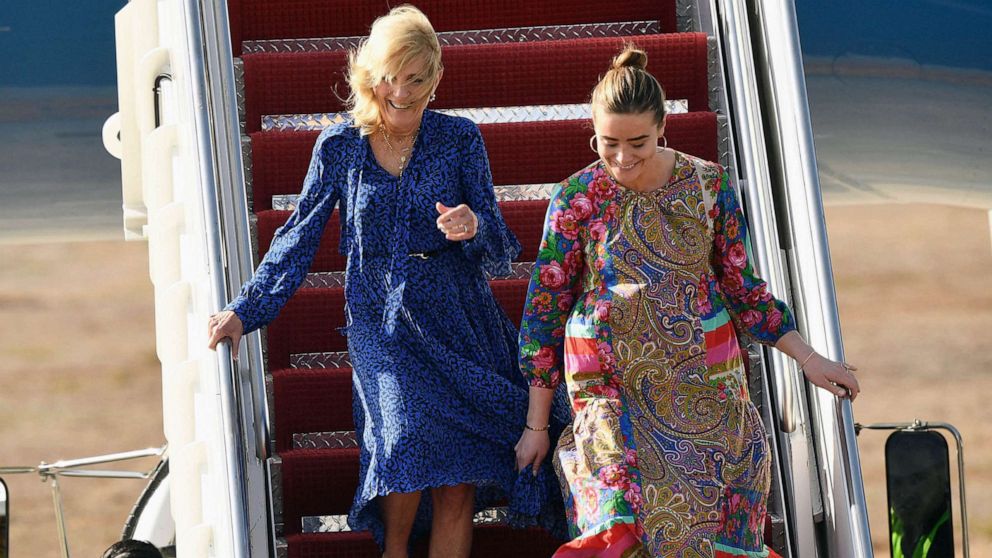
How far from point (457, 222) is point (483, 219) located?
0.74ft

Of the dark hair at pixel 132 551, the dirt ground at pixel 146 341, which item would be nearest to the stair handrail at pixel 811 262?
the dark hair at pixel 132 551

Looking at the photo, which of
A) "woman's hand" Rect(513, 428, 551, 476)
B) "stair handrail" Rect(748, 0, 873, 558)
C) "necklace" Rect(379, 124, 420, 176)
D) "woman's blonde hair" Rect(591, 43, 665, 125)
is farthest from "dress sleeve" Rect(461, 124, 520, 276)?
"stair handrail" Rect(748, 0, 873, 558)

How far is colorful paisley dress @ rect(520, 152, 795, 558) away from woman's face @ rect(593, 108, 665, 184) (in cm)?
10

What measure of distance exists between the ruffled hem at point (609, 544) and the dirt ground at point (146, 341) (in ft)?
32.2

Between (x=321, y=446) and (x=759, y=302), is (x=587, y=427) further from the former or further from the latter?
(x=321, y=446)

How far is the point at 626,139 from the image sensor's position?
11.2 feet

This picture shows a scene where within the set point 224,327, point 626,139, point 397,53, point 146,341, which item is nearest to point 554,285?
point 626,139

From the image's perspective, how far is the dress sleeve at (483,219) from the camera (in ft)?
12.5

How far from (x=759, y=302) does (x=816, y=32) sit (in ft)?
34.0

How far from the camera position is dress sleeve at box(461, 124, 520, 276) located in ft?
12.5

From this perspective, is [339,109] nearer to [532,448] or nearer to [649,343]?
[532,448]

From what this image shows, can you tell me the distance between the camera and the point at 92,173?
46.3ft

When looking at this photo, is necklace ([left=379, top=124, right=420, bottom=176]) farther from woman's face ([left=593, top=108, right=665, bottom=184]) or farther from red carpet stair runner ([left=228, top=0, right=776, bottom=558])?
red carpet stair runner ([left=228, top=0, right=776, bottom=558])

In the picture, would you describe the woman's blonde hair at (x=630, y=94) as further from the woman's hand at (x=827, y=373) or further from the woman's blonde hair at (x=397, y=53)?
the woman's hand at (x=827, y=373)
